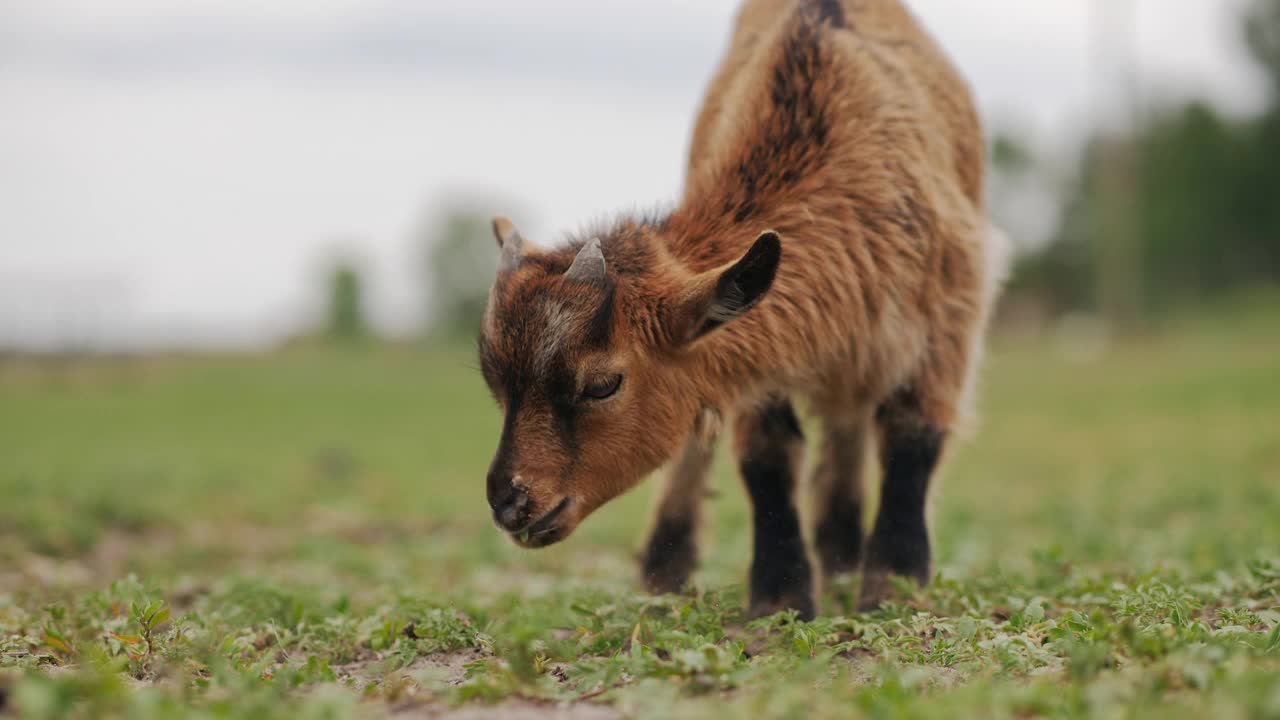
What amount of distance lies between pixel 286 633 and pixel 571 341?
1.80 meters

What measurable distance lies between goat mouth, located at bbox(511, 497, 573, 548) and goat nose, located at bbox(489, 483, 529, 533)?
0.06 meters

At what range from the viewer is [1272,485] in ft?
37.8

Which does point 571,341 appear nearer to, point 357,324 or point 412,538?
point 412,538

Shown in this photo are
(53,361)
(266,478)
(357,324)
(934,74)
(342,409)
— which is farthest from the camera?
(357,324)

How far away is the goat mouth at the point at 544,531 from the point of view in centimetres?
469

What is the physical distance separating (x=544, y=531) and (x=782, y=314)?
150 centimetres

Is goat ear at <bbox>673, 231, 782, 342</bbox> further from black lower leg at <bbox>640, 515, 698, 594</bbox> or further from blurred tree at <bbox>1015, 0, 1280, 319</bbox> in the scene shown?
blurred tree at <bbox>1015, 0, 1280, 319</bbox>

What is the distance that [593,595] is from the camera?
5590 millimetres

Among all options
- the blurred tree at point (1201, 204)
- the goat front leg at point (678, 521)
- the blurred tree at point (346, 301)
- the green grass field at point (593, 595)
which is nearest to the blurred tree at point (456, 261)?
the blurred tree at point (346, 301)

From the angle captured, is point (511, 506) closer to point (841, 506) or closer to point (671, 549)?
point (671, 549)

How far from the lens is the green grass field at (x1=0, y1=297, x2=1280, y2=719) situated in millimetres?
3596

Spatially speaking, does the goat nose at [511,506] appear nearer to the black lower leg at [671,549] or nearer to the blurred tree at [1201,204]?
the black lower leg at [671,549]

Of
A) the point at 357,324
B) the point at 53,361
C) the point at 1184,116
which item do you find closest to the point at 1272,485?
the point at 53,361

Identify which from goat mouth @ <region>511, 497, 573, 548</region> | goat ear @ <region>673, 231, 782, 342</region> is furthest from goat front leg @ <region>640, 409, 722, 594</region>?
goat mouth @ <region>511, 497, 573, 548</region>
